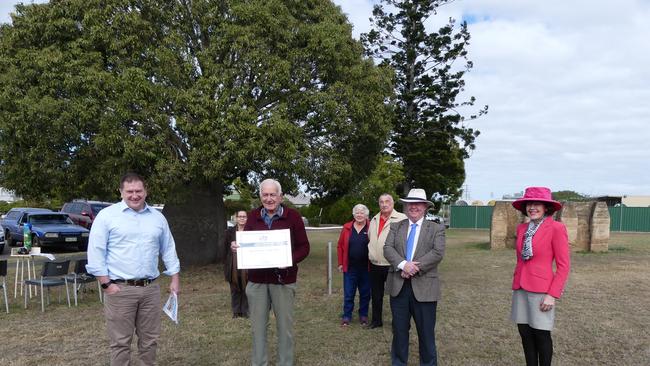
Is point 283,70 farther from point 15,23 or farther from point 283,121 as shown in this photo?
point 15,23

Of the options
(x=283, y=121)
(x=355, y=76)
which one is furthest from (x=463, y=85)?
(x=283, y=121)

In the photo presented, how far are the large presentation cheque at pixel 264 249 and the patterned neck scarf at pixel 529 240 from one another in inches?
81.8

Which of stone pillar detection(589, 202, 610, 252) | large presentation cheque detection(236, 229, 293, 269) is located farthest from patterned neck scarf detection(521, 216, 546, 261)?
stone pillar detection(589, 202, 610, 252)

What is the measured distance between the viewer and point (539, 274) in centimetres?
474

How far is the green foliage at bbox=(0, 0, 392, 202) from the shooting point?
10312 millimetres

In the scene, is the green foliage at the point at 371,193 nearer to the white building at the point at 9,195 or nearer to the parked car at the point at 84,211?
the parked car at the point at 84,211

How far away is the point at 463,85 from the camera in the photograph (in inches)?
1410

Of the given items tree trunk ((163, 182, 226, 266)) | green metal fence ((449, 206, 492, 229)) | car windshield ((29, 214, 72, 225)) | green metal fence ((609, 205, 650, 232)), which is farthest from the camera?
green metal fence ((449, 206, 492, 229))

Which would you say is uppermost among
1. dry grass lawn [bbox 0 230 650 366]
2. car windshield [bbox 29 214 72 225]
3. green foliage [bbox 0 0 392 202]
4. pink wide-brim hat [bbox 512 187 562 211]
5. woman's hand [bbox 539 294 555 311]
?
green foliage [bbox 0 0 392 202]

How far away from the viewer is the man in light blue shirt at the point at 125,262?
4504 millimetres

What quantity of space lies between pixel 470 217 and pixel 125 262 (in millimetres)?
38775

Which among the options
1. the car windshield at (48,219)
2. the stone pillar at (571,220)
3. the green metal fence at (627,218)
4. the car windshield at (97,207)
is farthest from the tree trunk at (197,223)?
the green metal fence at (627,218)

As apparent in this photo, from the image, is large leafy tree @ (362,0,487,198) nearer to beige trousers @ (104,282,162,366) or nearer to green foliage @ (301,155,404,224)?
green foliage @ (301,155,404,224)

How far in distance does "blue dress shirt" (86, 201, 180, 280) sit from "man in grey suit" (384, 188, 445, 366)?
2.24m
